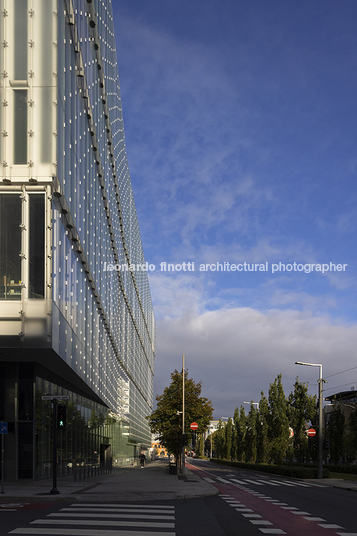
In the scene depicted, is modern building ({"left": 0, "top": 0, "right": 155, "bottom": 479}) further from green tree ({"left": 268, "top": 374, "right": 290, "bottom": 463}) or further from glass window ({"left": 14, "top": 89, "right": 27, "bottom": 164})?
green tree ({"left": 268, "top": 374, "right": 290, "bottom": 463})

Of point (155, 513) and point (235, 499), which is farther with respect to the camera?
point (235, 499)

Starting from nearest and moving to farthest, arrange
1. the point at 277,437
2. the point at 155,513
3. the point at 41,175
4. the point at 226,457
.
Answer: the point at 155,513 → the point at 41,175 → the point at 277,437 → the point at 226,457

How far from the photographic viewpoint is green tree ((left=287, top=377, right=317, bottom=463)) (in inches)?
2215

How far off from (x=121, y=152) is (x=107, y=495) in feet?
132

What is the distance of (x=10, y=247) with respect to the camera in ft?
72.9

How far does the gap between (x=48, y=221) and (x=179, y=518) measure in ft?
42.3

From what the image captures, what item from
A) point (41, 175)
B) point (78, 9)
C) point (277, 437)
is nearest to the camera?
point (41, 175)

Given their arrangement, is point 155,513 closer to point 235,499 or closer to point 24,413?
point 235,499

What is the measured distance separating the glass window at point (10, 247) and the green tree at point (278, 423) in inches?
1563

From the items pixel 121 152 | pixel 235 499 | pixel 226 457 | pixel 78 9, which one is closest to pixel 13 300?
pixel 235 499

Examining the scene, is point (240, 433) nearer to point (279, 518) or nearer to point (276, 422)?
point (276, 422)

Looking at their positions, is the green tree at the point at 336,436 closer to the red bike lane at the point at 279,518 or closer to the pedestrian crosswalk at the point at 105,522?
the red bike lane at the point at 279,518

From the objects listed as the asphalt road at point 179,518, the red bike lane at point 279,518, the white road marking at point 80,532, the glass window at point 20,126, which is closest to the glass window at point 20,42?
the glass window at point 20,126

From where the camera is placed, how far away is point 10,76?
2334cm
